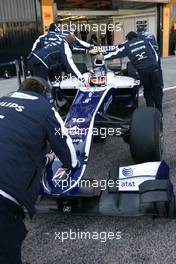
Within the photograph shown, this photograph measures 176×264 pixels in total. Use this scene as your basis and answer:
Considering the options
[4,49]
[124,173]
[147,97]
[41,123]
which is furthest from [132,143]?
[4,49]

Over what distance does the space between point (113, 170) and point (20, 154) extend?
155cm

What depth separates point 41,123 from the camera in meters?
2.24

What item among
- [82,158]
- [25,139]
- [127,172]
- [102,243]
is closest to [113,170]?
[127,172]

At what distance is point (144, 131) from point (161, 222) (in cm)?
98

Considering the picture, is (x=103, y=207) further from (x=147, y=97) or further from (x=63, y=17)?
(x=63, y=17)

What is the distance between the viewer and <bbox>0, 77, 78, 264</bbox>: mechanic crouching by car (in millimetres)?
1984

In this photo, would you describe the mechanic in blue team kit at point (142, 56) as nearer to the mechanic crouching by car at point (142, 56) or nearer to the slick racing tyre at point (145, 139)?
the mechanic crouching by car at point (142, 56)

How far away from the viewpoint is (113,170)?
11.5ft

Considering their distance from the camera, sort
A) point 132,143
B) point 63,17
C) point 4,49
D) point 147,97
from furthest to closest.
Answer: point 63,17 → point 4,49 → point 147,97 → point 132,143

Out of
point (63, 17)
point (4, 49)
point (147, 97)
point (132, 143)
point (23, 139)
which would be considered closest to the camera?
point (23, 139)

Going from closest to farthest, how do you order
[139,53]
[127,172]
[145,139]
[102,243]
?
1. [102,243]
2. [127,172]
3. [145,139]
4. [139,53]

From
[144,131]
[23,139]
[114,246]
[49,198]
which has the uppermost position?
[23,139]

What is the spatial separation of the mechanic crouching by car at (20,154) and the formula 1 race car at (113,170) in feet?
2.73

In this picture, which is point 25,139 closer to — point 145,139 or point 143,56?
point 145,139
